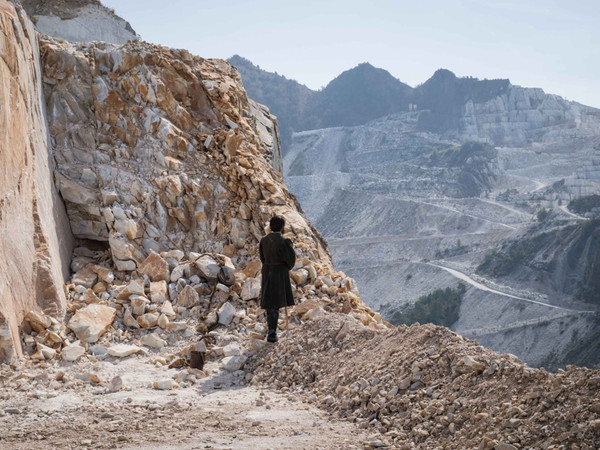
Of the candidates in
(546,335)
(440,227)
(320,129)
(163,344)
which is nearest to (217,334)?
(163,344)

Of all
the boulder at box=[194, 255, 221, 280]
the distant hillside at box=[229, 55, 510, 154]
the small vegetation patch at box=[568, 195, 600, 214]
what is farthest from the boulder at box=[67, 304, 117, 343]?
the distant hillside at box=[229, 55, 510, 154]

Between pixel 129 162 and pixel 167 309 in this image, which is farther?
pixel 129 162

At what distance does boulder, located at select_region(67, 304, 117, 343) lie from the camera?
20.8ft

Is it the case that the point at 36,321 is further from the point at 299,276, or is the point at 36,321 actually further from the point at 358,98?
the point at 358,98

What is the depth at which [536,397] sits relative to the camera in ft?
12.0

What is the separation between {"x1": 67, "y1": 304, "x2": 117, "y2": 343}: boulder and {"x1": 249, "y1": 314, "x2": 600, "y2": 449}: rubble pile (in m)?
1.69

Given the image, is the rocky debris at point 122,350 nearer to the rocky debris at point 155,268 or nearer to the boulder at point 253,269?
the rocky debris at point 155,268

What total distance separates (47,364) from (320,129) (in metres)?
104

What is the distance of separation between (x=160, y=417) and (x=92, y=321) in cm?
230

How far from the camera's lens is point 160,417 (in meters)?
4.55

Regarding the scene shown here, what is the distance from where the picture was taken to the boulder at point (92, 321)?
6344 millimetres

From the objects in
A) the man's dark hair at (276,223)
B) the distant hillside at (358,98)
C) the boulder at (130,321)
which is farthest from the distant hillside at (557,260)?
the distant hillside at (358,98)

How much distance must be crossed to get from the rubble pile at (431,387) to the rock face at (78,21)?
8350 mm

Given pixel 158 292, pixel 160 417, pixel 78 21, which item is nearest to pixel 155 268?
pixel 158 292
